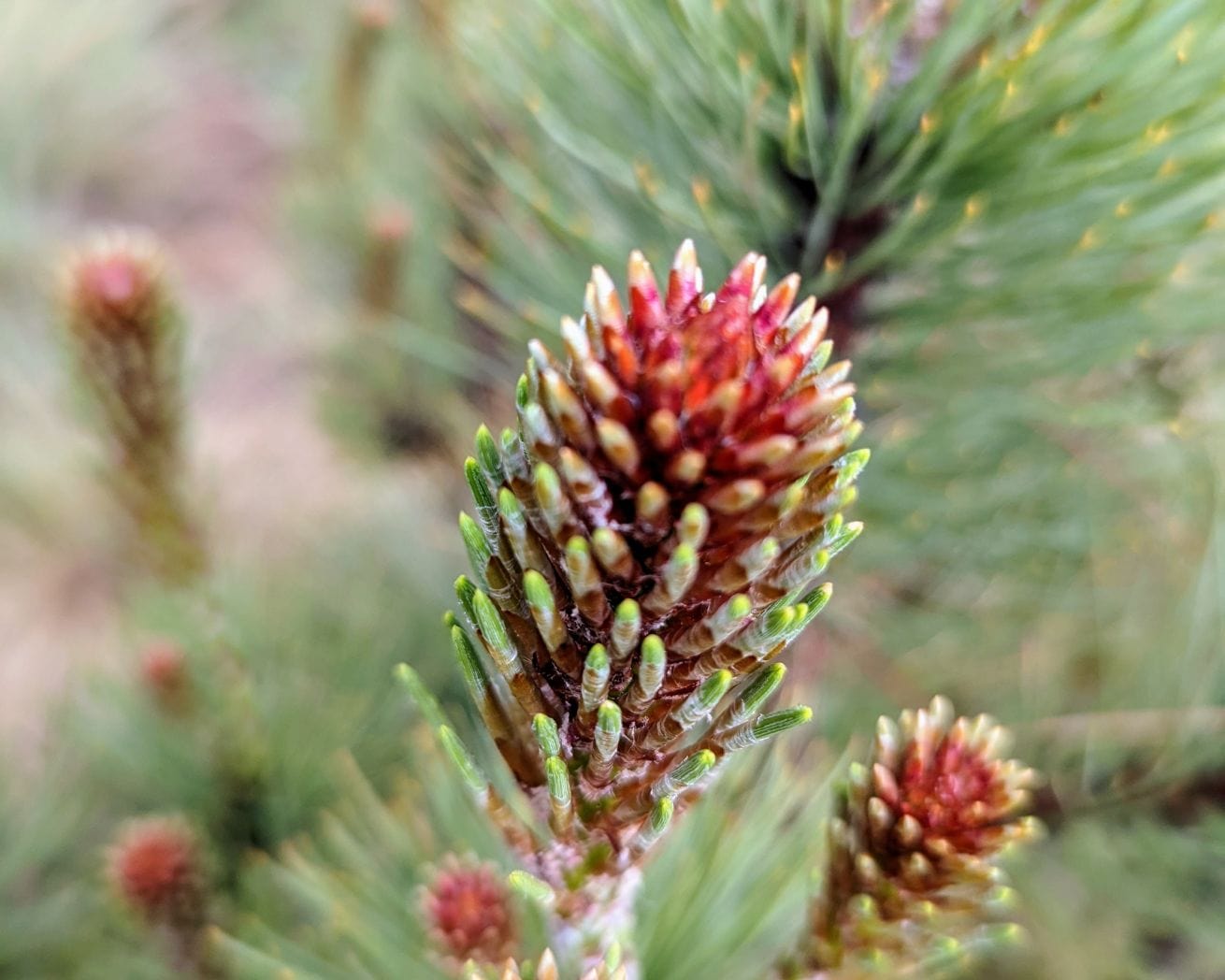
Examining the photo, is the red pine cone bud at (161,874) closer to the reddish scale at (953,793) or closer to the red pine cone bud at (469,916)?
the red pine cone bud at (469,916)

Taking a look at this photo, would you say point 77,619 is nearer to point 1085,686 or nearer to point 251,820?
point 251,820

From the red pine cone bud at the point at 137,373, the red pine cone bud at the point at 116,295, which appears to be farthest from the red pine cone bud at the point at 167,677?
the red pine cone bud at the point at 116,295

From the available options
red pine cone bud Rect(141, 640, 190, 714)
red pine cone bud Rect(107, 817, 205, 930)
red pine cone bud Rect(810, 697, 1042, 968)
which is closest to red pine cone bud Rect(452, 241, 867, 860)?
red pine cone bud Rect(810, 697, 1042, 968)

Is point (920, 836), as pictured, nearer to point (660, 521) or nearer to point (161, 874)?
point (660, 521)

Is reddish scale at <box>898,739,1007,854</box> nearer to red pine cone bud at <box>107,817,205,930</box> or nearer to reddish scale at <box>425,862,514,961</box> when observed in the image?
reddish scale at <box>425,862,514,961</box>

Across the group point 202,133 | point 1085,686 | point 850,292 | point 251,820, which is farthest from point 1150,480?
point 202,133

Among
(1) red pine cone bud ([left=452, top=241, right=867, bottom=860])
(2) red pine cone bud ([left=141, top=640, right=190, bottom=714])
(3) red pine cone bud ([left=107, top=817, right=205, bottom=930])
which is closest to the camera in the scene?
(1) red pine cone bud ([left=452, top=241, right=867, bottom=860])

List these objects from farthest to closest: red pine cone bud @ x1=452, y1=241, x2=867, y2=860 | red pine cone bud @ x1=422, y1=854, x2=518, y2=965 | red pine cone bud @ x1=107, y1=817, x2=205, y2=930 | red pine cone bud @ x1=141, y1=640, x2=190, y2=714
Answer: red pine cone bud @ x1=141, y1=640, x2=190, y2=714, red pine cone bud @ x1=107, y1=817, x2=205, y2=930, red pine cone bud @ x1=422, y1=854, x2=518, y2=965, red pine cone bud @ x1=452, y1=241, x2=867, y2=860
